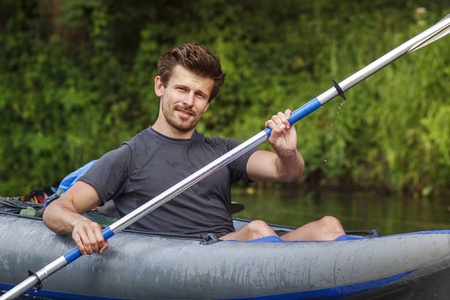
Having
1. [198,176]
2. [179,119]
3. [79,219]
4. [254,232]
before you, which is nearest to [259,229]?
[254,232]

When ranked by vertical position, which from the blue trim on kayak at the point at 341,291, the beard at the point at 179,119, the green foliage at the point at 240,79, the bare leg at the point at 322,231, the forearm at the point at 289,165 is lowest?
the blue trim on kayak at the point at 341,291

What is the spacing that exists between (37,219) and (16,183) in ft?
15.4

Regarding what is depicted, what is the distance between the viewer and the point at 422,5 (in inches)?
357

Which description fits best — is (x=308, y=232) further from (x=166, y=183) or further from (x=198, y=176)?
(x=166, y=183)

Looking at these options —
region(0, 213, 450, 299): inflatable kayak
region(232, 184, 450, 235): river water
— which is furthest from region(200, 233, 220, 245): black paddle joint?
region(232, 184, 450, 235): river water

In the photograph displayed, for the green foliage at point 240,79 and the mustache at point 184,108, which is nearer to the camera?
the mustache at point 184,108

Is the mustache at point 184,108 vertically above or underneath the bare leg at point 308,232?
above

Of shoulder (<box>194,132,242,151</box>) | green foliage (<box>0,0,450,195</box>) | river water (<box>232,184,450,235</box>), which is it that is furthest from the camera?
green foliage (<box>0,0,450,195</box>)

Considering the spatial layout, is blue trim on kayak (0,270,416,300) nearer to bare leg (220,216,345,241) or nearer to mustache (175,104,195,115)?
bare leg (220,216,345,241)

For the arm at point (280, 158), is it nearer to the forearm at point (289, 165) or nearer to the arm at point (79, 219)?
the forearm at point (289, 165)

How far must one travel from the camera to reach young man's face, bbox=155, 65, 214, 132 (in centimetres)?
275

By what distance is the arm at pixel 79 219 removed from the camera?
2.48 metres

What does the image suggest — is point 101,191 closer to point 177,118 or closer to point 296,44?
point 177,118

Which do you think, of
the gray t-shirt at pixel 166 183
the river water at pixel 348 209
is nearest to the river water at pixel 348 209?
the river water at pixel 348 209
